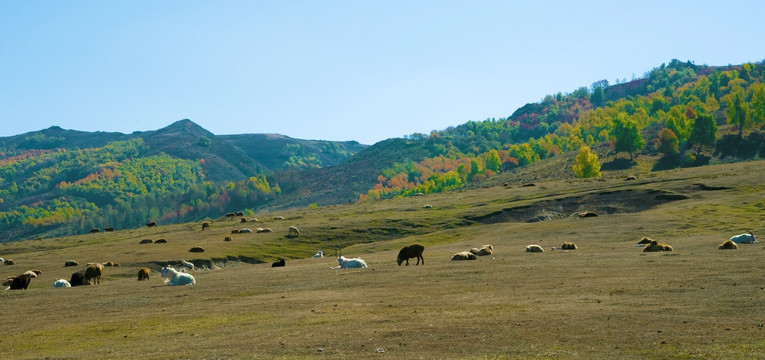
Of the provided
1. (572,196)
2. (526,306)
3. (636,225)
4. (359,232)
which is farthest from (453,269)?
(572,196)

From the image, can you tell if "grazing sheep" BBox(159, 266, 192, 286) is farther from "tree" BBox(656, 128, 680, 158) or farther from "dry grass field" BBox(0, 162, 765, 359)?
"tree" BBox(656, 128, 680, 158)

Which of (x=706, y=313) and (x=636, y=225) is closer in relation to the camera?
(x=706, y=313)

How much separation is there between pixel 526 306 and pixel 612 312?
3079 mm

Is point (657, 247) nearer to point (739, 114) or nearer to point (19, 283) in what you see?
point (19, 283)

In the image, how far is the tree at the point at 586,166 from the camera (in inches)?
6713

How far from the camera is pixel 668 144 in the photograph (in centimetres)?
18775

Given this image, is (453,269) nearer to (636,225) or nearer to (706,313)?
(706,313)

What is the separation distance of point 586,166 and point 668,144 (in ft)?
100

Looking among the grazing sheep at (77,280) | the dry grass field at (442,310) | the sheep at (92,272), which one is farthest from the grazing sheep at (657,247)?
the grazing sheep at (77,280)

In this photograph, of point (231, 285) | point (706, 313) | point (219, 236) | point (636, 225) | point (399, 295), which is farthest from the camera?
point (219, 236)

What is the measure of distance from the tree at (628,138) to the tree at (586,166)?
24.7 metres

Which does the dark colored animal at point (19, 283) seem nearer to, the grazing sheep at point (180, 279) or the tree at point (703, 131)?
the grazing sheep at point (180, 279)

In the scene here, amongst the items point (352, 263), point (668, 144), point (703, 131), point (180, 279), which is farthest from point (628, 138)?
point (180, 279)

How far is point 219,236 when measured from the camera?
92188 millimetres
